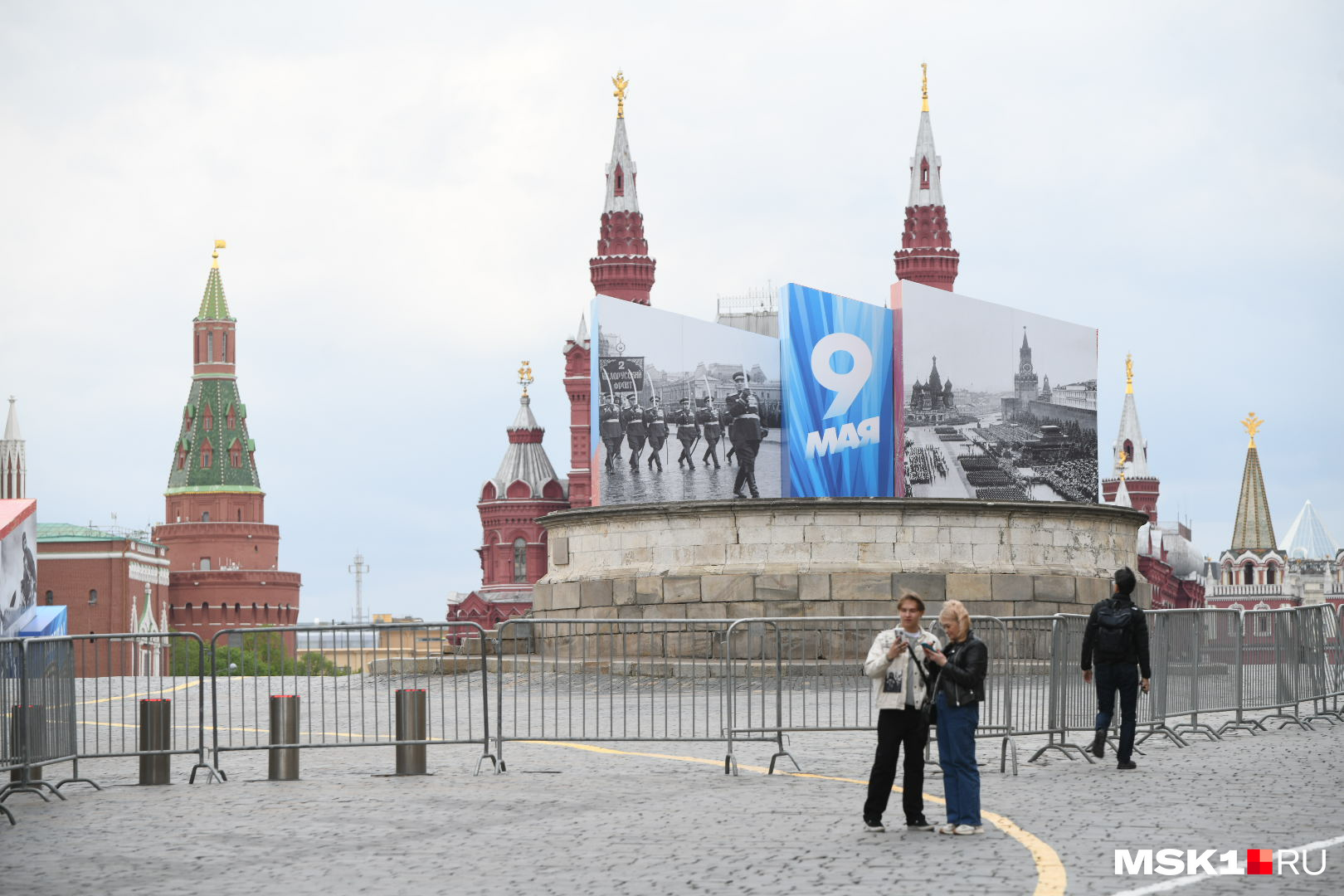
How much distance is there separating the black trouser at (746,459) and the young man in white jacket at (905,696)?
4319 centimetres

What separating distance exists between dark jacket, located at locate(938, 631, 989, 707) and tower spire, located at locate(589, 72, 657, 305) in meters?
62.0

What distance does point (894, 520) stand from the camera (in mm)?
23031

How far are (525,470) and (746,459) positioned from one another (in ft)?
142

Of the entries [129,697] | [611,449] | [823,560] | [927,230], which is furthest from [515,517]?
[129,697]

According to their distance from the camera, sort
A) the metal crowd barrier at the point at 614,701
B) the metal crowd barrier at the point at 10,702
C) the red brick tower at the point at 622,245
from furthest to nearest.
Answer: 1. the red brick tower at the point at 622,245
2. the metal crowd barrier at the point at 614,701
3. the metal crowd barrier at the point at 10,702

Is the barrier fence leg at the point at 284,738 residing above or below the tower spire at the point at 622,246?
below

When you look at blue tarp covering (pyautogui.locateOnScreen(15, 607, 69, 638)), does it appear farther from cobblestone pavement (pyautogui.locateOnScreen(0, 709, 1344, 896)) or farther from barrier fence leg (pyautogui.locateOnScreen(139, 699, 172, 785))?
cobblestone pavement (pyautogui.locateOnScreen(0, 709, 1344, 896))

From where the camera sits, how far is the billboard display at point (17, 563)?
222ft

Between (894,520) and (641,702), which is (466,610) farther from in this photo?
(641,702)

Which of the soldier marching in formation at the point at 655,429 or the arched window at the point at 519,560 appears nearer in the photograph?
the soldier marching in formation at the point at 655,429

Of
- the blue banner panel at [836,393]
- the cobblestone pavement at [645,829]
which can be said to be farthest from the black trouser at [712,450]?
the cobblestone pavement at [645,829]

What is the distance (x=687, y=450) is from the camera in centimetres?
5403

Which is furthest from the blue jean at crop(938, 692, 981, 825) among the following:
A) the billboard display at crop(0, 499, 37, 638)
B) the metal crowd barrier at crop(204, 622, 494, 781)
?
the billboard display at crop(0, 499, 37, 638)

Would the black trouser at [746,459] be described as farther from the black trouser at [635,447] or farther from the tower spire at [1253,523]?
the tower spire at [1253,523]
